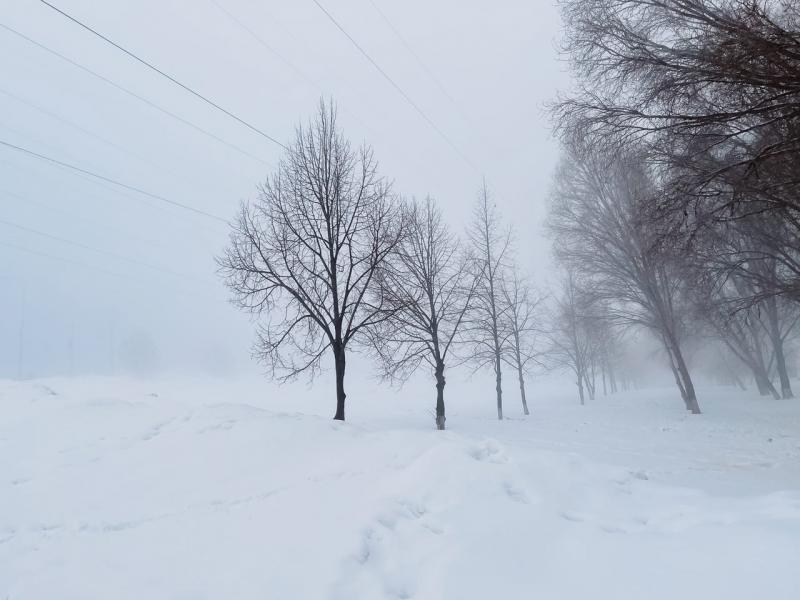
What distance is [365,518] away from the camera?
416 cm

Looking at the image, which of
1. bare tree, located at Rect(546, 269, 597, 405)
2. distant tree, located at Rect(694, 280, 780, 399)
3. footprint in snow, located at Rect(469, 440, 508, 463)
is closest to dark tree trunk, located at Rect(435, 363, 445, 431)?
distant tree, located at Rect(694, 280, 780, 399)

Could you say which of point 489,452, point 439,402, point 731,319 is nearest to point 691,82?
point 489,452

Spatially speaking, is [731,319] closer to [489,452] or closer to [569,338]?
[489,452]

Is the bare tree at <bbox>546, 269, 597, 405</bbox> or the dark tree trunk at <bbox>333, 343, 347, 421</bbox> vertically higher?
the bare tree at <bbox>546, 269, 597, 405</bbox>

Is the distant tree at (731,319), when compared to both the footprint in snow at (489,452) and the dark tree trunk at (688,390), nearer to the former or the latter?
the dark tree trunk at (688,390)

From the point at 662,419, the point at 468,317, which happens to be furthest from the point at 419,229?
the point at 662,419

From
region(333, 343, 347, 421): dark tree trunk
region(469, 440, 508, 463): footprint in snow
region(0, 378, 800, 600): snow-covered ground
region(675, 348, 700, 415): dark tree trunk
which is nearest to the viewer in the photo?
region(0, 378, 800, 600): snow-covered ground

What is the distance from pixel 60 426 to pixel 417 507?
8.73 meters

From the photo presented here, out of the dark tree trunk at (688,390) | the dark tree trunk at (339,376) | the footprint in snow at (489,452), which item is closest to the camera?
the footprint in snow at (489,452)

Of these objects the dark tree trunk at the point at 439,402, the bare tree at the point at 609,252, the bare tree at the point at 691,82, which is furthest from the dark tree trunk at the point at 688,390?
the bare tree at the point at 691,82

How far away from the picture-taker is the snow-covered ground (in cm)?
320

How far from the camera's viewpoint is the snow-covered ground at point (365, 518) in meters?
3.20

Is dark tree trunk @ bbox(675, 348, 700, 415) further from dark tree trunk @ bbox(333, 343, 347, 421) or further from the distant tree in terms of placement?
dark tree trunk @ bbox(333, 343, 347, 421)

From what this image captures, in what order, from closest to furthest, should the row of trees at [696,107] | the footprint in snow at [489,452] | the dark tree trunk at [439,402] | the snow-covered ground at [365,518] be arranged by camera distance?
1. the snow-covered ground at [365,518]
2. the row of trees at [696,107]
3. the footprint in snow at [489,452]
4. the dark tree trunk at [439,402]
